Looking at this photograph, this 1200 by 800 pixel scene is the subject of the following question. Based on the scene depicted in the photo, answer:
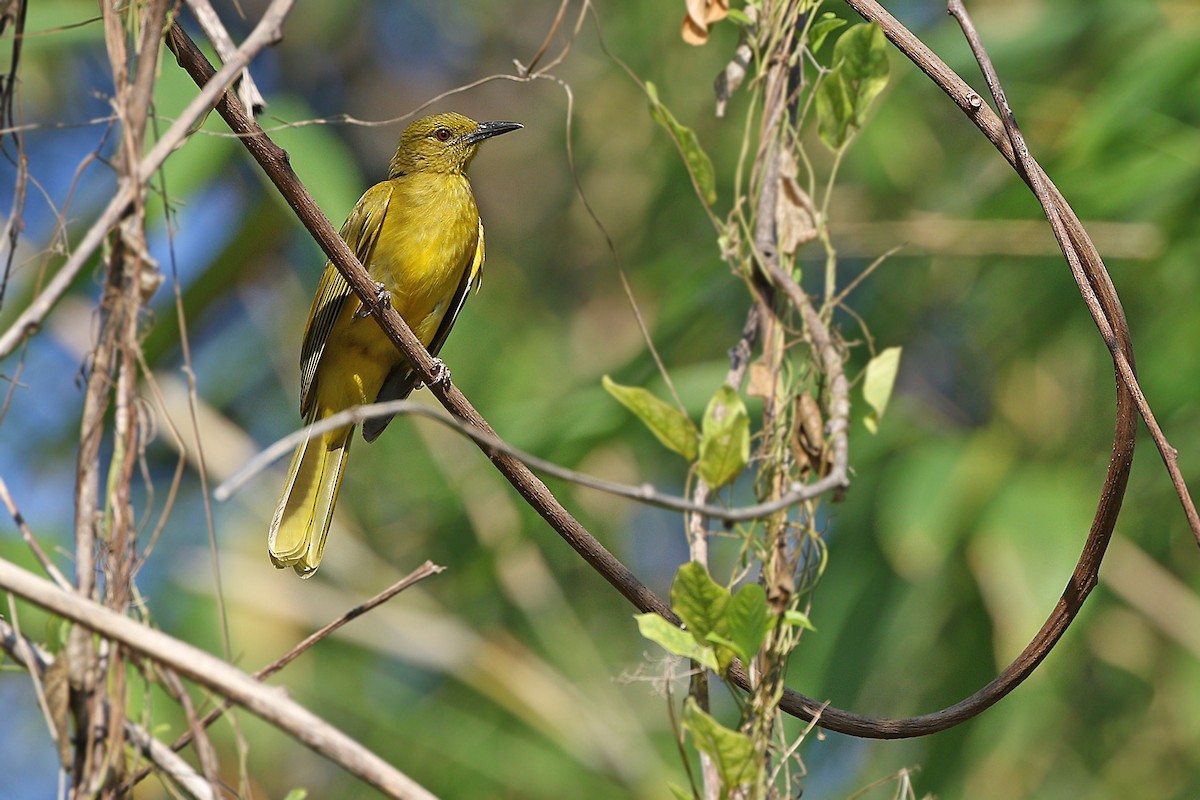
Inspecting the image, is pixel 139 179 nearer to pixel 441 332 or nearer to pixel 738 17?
pixel 738 17

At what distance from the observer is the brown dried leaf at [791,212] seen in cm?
157

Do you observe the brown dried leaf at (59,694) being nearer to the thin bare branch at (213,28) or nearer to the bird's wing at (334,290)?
the thin bare branch at (213,28)

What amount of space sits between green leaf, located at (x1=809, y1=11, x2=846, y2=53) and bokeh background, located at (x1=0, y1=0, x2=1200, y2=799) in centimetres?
296

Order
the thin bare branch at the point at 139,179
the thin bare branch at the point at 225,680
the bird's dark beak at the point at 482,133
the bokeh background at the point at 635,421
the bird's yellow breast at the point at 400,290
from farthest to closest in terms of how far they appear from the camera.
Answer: the bokeh background at the point at 635,421, the bird's dark beak at the point at 482,133, the bird's yellow breast at the point at 400,290, the thin bare branch at the point at 139,179, the thin bare branch at the point at 225,680

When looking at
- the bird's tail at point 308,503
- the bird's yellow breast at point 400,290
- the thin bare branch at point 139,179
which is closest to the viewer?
the thin bare branch at point 139,179

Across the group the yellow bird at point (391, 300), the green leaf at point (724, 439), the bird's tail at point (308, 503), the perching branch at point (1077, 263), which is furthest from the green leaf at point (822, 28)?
the yellow bird at point (391, 300)

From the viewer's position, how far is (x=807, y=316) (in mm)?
1457

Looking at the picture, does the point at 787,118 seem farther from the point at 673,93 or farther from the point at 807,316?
the point at 673,93

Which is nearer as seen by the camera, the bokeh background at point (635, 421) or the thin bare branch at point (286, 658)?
the thin bare branch at point (286, 658)

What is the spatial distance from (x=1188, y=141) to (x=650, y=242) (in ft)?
11.1

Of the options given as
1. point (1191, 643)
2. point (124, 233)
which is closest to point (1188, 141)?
point (1191, 643)

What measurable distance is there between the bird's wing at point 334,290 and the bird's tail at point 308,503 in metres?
0.24

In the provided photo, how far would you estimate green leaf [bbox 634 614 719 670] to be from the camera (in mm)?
1368

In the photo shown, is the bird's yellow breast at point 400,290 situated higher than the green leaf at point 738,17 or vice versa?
the green leaf at point 738,17
